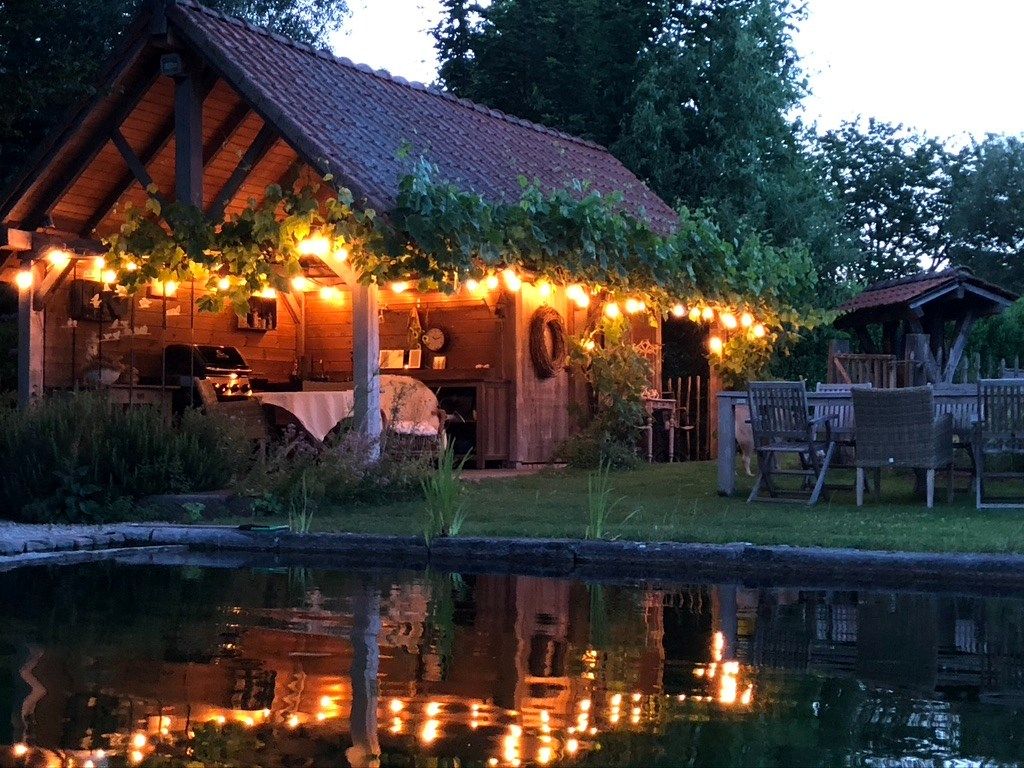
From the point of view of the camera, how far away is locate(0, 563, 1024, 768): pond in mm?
4477

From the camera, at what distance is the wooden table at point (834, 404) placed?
42.0 ft

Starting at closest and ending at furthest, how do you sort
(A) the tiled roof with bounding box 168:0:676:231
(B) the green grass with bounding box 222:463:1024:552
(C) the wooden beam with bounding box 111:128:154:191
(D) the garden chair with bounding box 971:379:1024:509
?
(B) the green grass with bounding box 222:463:1024:552
(D) the garden chair with bounding box 971:379:1024:509
(A) the tiled roof with bounding box 168:0:676:231
(C) the wooden beam with bounding box 111:128:154:191

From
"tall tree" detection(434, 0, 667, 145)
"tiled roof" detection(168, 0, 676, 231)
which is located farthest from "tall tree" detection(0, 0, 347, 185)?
"tall tree" detection(434, 0, 667, 145)

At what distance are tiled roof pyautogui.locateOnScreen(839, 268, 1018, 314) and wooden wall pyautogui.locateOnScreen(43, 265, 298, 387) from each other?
25.8 ft

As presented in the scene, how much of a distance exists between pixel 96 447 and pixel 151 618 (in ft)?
18.7

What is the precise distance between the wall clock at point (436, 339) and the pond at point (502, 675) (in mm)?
11856

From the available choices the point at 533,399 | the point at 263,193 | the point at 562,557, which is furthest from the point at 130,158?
the point at 562,557

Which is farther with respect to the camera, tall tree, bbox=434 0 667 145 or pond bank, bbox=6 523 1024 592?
tall tree, bbox=434 0 667 145

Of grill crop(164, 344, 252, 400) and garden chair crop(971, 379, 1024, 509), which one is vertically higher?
grill crop(164, 344, 252, 400)

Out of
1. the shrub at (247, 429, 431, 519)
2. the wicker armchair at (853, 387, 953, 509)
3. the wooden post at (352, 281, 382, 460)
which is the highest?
the wooden post at (352, 281, 382, 460)

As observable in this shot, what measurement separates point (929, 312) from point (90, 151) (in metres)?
11.0

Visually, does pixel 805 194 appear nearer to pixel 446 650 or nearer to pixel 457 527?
pixel 457 527

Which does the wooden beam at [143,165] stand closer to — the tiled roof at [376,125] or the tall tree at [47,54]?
the tall tree at [47,54]

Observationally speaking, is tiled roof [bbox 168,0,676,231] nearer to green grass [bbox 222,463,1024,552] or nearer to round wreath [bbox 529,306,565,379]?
round wreath [bbox 529,306,565,379]
